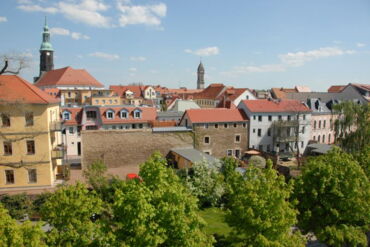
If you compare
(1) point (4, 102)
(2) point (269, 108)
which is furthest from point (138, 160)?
(2) point (269, 108)

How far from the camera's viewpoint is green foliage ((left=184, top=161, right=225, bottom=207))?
25.5 metres

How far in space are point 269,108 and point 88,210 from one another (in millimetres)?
35982

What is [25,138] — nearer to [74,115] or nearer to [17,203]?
[17,203]

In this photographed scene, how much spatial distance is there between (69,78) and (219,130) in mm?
49745

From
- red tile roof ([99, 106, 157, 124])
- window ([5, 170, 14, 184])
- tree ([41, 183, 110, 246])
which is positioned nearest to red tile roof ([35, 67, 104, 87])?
red tile roof ([99, 106, 157, 124])

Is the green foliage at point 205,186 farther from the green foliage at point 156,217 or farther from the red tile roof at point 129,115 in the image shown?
the red tile roof at point 129,115

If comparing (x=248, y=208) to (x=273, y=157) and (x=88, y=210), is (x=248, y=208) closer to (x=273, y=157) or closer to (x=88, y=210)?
(x=88, y=210)

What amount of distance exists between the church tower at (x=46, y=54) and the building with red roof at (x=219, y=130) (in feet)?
204

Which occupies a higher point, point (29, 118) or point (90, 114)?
point (29, 118)

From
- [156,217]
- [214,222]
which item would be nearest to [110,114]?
[214,222]

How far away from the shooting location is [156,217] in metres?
11.0

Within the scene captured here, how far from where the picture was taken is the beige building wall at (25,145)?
28281 mm

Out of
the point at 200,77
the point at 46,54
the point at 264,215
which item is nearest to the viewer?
the point at 264,215

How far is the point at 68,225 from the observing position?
11.5 meters
